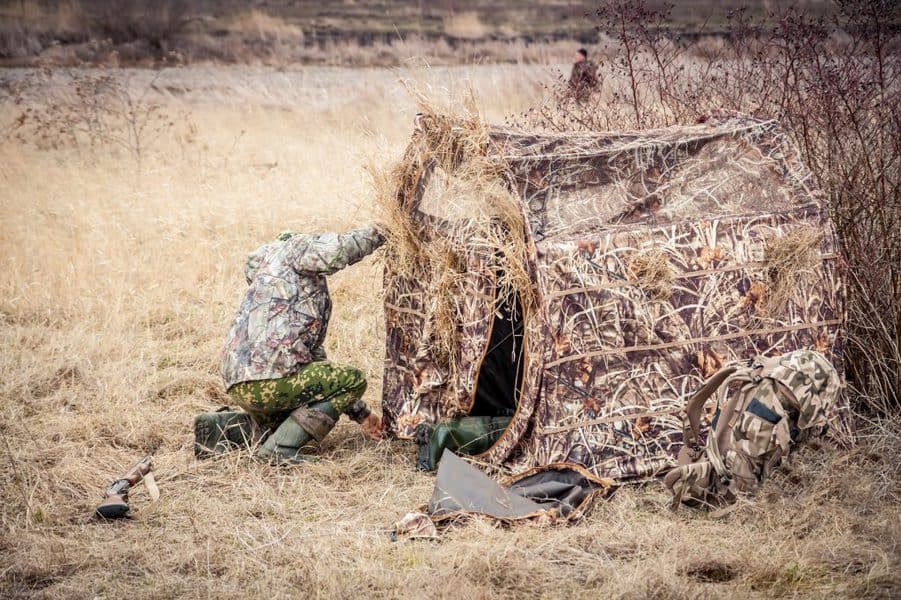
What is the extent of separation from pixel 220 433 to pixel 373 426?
2.96 feet

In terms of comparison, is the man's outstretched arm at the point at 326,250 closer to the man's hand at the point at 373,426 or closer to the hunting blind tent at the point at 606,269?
the hunting blind tent at the point at 606,269

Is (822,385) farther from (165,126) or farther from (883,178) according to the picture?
(165,126)

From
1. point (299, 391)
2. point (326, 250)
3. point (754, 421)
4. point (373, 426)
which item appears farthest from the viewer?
point (373, 426)

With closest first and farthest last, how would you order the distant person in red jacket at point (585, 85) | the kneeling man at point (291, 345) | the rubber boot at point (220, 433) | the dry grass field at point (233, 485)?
the dry grass field at point (233, 485)
the kneeling man at point (291, 345)
the rubber boot at point (220, 433)
the distant person in red jacket at point (585, 85)

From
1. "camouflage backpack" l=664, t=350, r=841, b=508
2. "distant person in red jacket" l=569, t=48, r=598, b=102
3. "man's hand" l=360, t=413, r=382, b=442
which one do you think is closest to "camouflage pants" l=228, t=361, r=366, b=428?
"man's hand" l=360, t=413, r=382, b=442

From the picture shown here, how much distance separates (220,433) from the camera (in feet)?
17.9

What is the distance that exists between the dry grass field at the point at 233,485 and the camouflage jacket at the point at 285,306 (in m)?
0.55

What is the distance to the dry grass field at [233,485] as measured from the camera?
3.96m

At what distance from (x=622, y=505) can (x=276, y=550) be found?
1667 mm

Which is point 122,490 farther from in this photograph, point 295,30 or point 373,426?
point 295,30

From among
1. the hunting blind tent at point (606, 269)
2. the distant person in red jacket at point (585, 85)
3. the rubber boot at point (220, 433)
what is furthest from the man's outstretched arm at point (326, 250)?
the distant person in red jacket at point (585, 85)

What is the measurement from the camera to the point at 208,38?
83.9ft

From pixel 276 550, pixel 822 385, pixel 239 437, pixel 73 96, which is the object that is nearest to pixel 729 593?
pixel 822 385

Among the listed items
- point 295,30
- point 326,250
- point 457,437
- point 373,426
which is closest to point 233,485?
point 373,426
